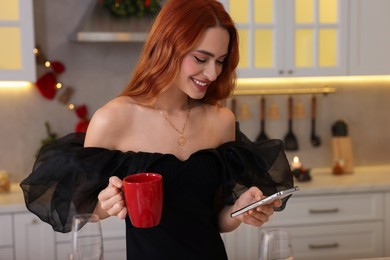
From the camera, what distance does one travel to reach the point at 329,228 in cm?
311

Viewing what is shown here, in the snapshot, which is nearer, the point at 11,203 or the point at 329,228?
the point at 11,203

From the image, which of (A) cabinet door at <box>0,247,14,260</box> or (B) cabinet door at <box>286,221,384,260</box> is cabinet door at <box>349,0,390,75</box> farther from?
(A) cabinet door at <box>0,247,14,260</box>

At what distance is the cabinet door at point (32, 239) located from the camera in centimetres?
285

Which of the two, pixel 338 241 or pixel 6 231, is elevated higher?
pixel 6 231

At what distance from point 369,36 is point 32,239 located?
7.38 feet

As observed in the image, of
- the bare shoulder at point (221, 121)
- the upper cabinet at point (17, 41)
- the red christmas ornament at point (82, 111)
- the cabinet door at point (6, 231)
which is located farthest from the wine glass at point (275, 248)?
the red christmas ornament at point (82, 111)

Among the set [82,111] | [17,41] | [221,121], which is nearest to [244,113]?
[82,111]

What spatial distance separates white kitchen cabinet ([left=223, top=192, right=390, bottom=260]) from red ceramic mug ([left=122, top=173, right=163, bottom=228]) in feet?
5.99

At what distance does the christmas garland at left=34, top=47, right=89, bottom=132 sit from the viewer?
3.28m

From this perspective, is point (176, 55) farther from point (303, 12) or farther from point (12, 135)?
point (12, 135)

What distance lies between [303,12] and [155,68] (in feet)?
6.22

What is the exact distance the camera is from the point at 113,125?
1.55 meters

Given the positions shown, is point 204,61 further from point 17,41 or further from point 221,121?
point 17,41

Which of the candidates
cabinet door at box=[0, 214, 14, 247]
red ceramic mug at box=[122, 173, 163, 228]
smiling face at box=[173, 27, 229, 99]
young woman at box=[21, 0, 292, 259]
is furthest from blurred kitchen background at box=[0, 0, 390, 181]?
red ceramic mug at box=[122, 173, 163, 228]
